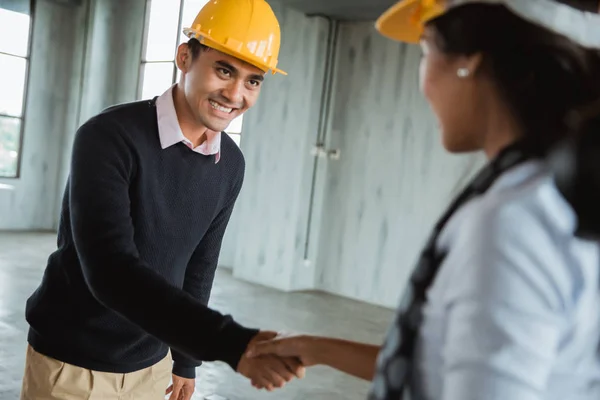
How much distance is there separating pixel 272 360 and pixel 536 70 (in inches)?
35.0

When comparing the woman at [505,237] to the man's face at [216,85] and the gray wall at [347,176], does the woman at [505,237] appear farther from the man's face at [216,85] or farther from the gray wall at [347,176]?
the gray wall at [347,176]

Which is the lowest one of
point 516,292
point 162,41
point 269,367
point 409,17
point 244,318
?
point 244,318

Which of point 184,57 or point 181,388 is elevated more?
point 184,57

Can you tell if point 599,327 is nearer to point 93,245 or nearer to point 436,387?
point 436,387

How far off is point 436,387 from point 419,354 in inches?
1.5

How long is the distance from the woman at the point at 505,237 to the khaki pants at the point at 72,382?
1.07 meters

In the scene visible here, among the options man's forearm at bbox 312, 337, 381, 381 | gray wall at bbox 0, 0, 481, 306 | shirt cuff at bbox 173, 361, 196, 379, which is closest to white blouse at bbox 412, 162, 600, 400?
man's forearm at bbox 312, 337, 381, 381

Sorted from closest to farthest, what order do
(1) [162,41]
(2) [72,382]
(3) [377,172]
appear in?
(2) [72,382]
(3) [377,172]
(1) [162,41]

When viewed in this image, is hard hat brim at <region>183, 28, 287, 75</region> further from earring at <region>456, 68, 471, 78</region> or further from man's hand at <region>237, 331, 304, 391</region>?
earring at <region>456, 68, 471, 78</region>

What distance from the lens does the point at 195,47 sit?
6.34 feet

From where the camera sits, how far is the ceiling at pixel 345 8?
6309mm

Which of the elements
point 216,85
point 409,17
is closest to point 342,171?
point 216,85

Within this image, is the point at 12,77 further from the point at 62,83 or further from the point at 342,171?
the point at 342,171

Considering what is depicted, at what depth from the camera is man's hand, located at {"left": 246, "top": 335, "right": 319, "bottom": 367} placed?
4.46 ft
